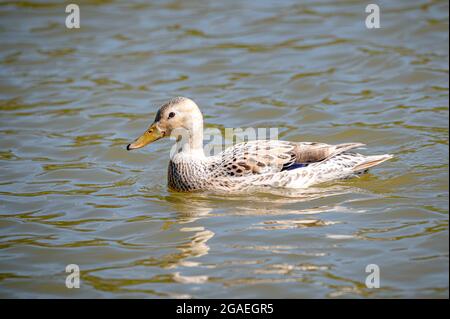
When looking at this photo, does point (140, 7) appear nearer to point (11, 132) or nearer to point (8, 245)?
point (11, 132)

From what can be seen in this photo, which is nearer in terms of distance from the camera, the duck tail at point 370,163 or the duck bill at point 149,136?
the duck tail at point 370,163

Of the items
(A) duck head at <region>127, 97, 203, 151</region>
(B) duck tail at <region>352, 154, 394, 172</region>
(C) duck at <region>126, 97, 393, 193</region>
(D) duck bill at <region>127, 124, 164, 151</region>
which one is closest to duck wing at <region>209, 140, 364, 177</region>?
(C) duck at <region>126, 97, 393, 193</region>

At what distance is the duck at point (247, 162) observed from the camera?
9.75 m

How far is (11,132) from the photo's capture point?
12547 mm

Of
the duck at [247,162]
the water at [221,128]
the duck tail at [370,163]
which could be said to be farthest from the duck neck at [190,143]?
the duck tail at [370,163]

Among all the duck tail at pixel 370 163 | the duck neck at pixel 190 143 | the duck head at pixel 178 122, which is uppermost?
the duck head at pixel 178 122

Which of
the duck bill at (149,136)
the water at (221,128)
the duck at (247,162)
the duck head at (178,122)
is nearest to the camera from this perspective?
the water at (221,128)

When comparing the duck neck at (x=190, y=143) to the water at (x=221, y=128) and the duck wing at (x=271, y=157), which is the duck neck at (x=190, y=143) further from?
the water at (x=221, y=128)

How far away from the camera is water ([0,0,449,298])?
784cm

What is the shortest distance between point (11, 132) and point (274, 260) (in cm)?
629

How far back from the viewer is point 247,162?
979cm

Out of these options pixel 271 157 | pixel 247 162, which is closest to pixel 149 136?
pixel 247 162

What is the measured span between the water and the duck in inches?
7.1

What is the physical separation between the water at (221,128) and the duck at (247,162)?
0.18 m
